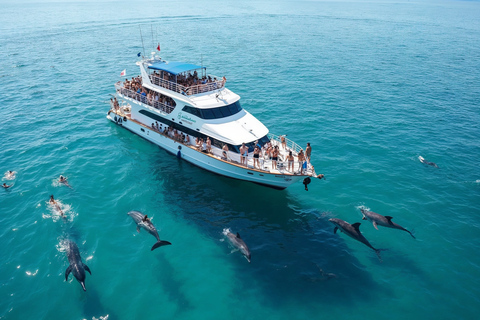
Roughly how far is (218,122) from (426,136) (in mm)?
23267

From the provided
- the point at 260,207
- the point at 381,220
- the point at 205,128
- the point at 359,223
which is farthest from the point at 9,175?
the point at 381,220

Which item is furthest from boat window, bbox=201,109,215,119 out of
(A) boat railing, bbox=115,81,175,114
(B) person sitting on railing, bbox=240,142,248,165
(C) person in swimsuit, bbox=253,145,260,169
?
(C) person in swimsuit, bbox=253,145,260,169

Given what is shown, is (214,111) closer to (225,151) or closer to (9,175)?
(225,151)

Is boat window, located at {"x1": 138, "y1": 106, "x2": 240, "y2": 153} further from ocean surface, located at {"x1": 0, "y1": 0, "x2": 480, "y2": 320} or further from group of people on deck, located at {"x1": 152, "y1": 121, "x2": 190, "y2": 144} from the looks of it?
ocean surface, located at {"x1": 0, "y1": 0, "x2": 480, "y2": 320}

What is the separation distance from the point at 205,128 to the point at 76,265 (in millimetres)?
14287

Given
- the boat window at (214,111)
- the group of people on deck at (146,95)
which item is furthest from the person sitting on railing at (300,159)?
the group of people on deck at (146,95)

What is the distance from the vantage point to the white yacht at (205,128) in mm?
24078

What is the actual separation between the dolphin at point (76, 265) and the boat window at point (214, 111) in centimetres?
1411

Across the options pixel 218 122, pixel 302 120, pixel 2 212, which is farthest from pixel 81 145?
pixel 302 120

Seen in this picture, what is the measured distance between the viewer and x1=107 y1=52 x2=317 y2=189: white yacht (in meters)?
24.1

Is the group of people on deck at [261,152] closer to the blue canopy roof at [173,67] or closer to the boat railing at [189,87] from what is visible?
the boat railing at [189,87]

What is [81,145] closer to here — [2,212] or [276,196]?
[2,212]

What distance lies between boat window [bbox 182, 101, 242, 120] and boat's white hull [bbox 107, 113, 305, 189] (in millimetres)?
3162

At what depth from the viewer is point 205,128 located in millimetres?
26734
